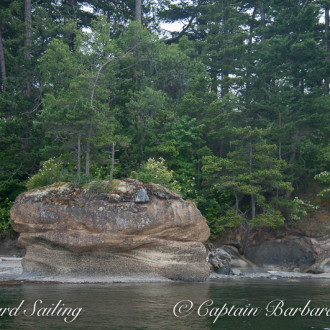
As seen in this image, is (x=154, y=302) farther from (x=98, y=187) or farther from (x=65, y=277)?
(x=98, y=187)

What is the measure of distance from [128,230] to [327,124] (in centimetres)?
1870

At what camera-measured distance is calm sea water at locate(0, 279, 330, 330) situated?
11.4 metres

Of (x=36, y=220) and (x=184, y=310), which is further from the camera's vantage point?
(x=36, y=220)

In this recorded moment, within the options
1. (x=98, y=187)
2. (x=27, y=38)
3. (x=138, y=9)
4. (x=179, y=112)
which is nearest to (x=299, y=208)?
(x=179, y=112)

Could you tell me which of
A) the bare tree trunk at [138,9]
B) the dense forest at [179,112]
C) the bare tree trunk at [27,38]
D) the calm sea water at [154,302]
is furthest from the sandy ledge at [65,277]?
the bare tree trunk at [138,9]

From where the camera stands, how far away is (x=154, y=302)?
1443 cm

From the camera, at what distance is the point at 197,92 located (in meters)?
33.8

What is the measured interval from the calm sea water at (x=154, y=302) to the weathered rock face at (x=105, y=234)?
1.86m

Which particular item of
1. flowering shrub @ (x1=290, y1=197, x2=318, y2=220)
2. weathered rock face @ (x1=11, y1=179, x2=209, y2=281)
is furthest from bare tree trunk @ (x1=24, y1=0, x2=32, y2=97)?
flowering shrub @ (x1=290, y1=197, x2=318, y2=220)

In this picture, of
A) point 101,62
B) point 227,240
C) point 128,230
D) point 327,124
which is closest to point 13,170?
point 101,62

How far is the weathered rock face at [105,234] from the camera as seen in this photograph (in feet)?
68.1

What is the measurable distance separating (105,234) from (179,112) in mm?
16344

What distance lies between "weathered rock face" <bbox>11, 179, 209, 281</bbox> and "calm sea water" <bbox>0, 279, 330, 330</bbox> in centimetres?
186

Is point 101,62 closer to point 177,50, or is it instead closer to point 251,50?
point 177,50
